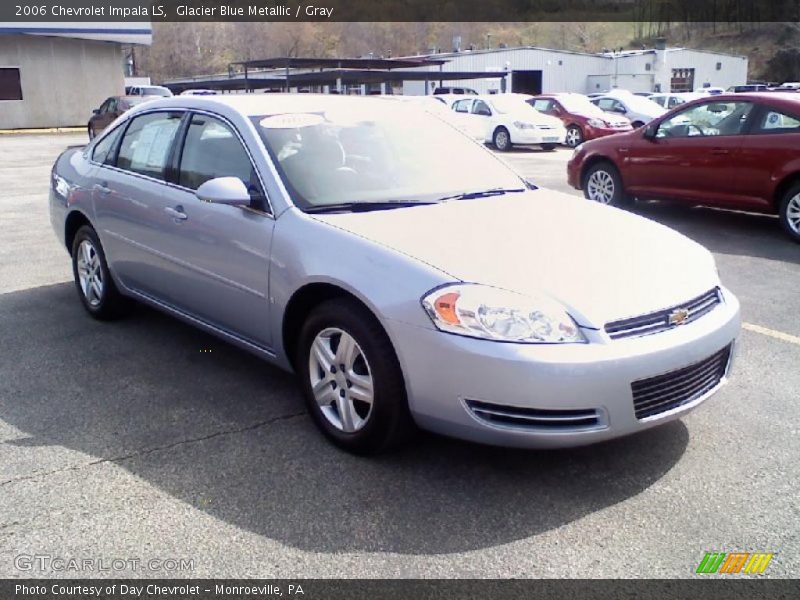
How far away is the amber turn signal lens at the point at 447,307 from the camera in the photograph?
3.14 meters

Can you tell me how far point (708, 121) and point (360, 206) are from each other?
6.53m

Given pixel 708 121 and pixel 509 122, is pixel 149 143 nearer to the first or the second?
pixel 708 121

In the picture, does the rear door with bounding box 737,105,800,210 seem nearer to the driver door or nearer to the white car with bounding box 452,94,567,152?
the driver door

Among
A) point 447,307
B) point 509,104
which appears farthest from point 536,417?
point 509,104

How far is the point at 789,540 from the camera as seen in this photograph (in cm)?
293

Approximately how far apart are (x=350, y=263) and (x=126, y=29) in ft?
112

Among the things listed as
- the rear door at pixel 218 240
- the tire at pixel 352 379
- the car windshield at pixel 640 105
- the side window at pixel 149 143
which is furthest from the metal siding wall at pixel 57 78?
the tire at pixel 352 379

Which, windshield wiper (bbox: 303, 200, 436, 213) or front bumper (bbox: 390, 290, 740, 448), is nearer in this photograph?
front bumper (bbox: 390, 290, 740, 448)

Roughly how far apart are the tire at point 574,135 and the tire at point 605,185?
42.2 ft

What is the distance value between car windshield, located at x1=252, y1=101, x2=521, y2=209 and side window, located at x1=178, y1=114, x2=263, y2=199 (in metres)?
0.16

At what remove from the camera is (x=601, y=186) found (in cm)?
1046

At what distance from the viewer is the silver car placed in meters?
3.12

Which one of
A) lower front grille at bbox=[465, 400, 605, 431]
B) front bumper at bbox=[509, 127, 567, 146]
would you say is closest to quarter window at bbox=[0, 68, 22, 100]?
front bumper at bbox=[509, 127, 567, 146]

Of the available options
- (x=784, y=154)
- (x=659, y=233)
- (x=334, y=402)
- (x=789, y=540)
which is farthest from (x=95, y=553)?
(x=784, y=154)
